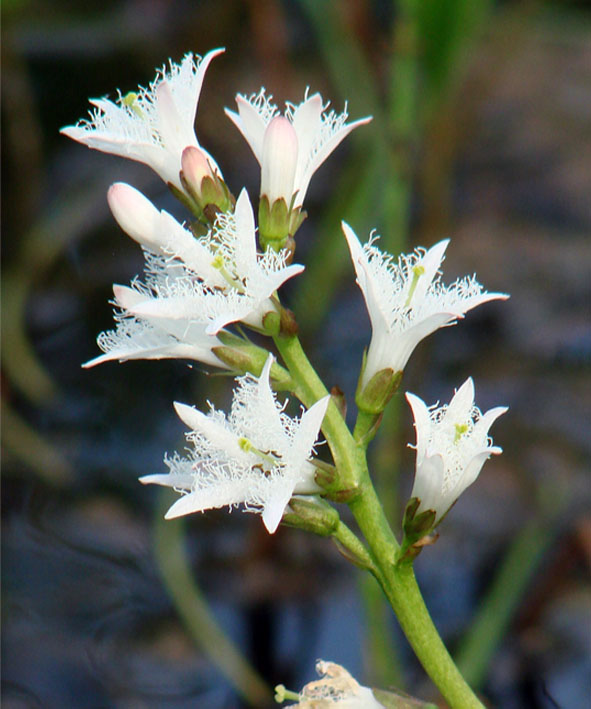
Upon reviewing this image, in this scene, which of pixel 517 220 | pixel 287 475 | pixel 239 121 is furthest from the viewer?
pixel 517 220

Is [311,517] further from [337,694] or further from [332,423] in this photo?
[337,694]

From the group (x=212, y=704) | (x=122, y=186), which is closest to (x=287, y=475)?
(x=122, y=186)

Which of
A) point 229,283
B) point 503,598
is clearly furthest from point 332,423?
point 503,598

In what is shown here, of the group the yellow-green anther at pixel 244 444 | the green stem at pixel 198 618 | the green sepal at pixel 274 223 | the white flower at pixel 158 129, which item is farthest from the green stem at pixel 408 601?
the green stem at pixel 198 618

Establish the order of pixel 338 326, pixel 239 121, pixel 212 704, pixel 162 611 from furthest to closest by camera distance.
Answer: pixel 338 326, pixel 162 611, pixel 212 704, pixel 239 121

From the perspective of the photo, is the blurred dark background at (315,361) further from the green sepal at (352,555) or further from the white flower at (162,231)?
the white flower at (162,231)

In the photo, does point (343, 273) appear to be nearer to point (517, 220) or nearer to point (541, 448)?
point (517, 220)
